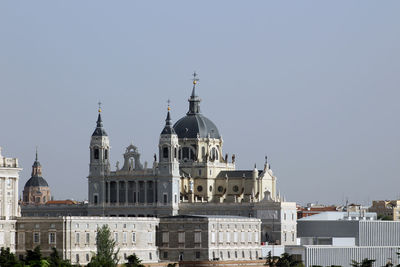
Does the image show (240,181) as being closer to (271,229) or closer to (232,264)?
(271,229)

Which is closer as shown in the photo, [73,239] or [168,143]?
[73,239]

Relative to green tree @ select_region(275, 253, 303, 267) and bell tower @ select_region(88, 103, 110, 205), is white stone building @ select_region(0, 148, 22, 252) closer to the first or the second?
green tree @ select_region(275, 253, 303, 267)

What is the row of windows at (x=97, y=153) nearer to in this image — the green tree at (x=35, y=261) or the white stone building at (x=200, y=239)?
the white stone building at (x=200, y=239)

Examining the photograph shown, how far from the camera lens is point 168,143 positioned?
192125 millimetres

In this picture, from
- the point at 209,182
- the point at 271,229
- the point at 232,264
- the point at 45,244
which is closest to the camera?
the point at 45,244

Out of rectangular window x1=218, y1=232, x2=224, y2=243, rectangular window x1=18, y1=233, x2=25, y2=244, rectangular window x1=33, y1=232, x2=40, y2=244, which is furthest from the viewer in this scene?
rectangular window x1=218, y1=232, x2=224, y2=243

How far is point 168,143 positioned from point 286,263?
37238 millimetres

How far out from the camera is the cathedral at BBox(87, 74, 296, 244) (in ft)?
617

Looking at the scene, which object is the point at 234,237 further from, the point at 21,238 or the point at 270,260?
the point at 21,238

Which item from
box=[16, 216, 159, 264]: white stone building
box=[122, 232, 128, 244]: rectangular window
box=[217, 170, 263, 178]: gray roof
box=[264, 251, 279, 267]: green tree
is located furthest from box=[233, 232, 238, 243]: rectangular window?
box=[217, 170, 263, 178]: gray roof

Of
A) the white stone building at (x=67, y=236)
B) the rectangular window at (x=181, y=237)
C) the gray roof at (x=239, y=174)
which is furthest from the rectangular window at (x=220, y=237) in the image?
the gray roof at (x=239, y=174)

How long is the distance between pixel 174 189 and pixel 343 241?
2365 cm

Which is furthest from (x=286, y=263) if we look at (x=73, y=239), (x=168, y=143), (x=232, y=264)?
(x=168, y=143)

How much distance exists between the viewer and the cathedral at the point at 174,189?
617ft
